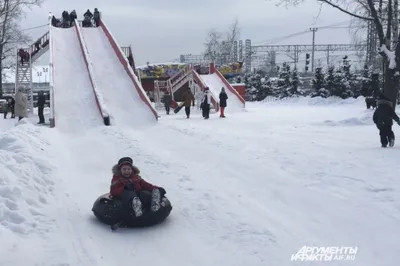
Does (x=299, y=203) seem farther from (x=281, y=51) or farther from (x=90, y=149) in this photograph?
(x=281, y=51)

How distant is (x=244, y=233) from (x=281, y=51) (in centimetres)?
7862

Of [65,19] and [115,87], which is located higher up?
[65,19]

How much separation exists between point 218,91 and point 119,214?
26.0 m

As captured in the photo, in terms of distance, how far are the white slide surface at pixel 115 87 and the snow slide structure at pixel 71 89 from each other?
506mm

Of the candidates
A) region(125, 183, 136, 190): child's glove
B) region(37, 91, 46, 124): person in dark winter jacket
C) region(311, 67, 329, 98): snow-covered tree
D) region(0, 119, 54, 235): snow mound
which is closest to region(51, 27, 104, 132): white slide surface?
region(37, 91, 46, 124): person in dark winter jacket

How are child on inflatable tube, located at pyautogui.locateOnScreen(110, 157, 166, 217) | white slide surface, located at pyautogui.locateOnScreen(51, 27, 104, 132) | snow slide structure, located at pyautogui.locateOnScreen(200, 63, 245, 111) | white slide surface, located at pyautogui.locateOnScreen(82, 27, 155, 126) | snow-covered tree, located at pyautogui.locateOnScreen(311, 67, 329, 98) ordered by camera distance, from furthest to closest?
snow-covered tree, located at pyautogui.locateOnScreen(311, 67, 329, 98)
snow slide structure, located at pyautogui.locateOnScreen(200, 63, 245, 111)
white slide surface, located at pyautogui.locateOnScreen(82, 27, 155, 126)
white slide surface, located at pyautogui.locateOnScreen(51, 27, 104, 132)
child on inflatable tube, located at pyautogui.locateOnScreen(110, 157, 166, 217)

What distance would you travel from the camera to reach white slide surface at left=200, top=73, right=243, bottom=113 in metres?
29.8

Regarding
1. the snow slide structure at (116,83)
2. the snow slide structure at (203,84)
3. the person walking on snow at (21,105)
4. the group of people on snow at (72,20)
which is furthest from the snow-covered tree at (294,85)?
the person walking on snow at (21,105)

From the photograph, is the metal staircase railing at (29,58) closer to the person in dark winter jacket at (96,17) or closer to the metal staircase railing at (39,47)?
the metal staircase railing at (39,47)

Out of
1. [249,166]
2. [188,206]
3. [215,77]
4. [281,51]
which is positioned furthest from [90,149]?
[281,51]

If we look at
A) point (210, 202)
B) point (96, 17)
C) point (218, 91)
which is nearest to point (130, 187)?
point (210, 202)

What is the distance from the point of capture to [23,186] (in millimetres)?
6910

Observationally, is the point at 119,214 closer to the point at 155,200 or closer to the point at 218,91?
the point at 155,200

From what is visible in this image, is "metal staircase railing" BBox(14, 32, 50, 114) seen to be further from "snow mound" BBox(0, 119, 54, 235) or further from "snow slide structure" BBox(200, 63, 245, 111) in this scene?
"snow mound" BBox(0, 119, 54, 235)
